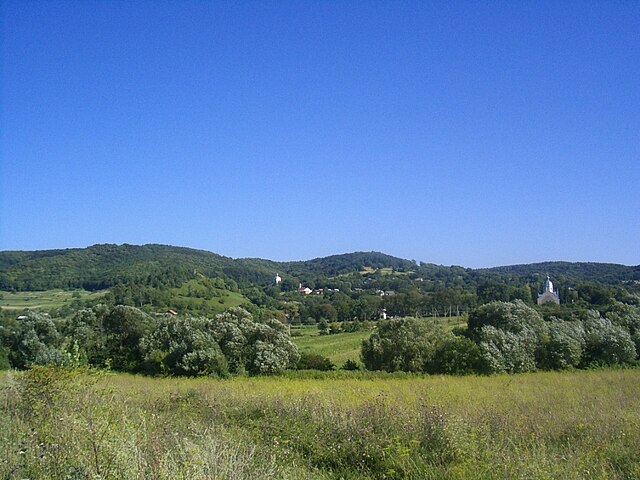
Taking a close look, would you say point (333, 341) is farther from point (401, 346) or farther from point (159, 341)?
point (401, 346)

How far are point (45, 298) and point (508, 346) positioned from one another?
66811 mm

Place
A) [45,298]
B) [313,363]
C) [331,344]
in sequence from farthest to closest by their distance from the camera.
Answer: [45,298] < [331,344] < [313,363]

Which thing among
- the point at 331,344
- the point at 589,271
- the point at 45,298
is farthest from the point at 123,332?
the point at 589,271

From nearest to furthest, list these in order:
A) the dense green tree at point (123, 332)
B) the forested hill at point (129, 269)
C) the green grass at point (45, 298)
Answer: the dense green tree at point (123, 332) → the green grass at point (45, 298) → the forested hill at point (129, 269)

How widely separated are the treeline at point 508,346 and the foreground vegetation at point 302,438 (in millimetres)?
17679

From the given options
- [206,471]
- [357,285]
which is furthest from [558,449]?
[357,285]

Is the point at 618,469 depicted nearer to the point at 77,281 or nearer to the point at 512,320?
the point at 512,320

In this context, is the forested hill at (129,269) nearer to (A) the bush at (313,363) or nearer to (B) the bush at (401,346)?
(A) the bush at (313,363)

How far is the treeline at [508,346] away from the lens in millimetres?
29562

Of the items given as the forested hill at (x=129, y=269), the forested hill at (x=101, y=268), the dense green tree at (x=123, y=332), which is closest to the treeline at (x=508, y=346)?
the dense green tree at (x=123, y=332)

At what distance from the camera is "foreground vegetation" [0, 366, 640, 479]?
6.00m

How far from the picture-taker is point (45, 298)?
7450 centimetres

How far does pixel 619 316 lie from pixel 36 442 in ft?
128

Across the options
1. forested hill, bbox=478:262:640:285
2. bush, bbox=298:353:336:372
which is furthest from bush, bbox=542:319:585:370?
forested hill, bbox=478:262:640:285
